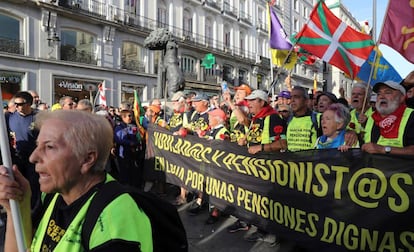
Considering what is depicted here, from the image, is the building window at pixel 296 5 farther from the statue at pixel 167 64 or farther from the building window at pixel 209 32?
the statue at pixel 167 64

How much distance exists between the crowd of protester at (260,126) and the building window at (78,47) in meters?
15.3

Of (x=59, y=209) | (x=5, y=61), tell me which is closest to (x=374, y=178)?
(x=59, y=209)

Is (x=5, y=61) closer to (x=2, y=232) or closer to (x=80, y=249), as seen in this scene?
(x=2, y=232)

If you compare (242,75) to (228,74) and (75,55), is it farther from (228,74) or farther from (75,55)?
(75,55)

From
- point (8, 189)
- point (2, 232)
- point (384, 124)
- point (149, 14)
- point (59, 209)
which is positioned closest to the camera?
point (8, 189)

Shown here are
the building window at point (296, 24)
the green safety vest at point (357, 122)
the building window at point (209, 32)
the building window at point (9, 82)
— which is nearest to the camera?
the green safety vest at point (357, 122)

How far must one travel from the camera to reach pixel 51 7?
19.5 metres

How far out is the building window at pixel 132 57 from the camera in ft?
80.1

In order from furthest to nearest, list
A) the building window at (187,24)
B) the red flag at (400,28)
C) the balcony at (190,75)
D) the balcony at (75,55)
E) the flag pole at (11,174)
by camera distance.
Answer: the building window at (187,24)
the balcony at (190,75)
the balcony at (75,55)
the red flag at (400,28)
the flag pole at (11,174)

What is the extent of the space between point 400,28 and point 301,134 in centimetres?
176

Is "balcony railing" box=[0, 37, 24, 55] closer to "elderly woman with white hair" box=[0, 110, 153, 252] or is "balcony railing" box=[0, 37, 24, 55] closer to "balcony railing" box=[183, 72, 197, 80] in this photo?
"balcony railing" box=[183, 72, 197, 80]

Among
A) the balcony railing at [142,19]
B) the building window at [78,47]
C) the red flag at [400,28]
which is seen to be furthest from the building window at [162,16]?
the red flag at [400,28]

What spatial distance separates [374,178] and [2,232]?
4360 millimetres

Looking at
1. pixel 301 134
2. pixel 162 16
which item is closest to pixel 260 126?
pixel 301 134
